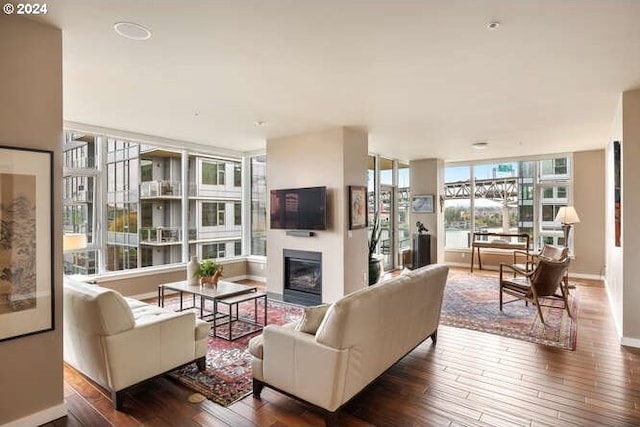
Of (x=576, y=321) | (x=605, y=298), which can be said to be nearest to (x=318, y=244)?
(x=576, y=321)

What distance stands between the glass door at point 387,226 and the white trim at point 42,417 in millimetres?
6458

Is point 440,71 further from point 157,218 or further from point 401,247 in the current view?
point 401,247

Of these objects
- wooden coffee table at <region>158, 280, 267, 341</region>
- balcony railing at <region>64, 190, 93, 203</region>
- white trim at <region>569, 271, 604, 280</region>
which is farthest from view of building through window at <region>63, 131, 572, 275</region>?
wooden coffee table at <region>158, 280, 267, 341</region>

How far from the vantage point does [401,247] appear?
340 inches

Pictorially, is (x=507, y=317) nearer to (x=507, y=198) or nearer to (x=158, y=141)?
(x=507, y=198)

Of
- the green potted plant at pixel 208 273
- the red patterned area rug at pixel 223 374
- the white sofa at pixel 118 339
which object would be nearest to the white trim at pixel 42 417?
the white sofa at pixel 118 339

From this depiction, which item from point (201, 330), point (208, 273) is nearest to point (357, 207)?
point (208, 273)

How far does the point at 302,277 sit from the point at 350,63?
3.63 meters

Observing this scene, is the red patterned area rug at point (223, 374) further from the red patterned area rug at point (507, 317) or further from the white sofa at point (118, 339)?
the red patterned area rug at point (507, 317)

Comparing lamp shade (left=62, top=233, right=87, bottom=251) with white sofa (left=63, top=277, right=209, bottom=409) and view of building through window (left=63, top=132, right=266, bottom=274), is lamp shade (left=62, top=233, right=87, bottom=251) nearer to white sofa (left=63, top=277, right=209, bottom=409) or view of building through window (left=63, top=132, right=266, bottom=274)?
view of building through window (left=63, top=132, right=266, bottom=274)

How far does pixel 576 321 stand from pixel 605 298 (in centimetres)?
173

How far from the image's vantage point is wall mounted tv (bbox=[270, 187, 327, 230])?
520 cm

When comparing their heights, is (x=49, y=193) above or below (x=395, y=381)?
above

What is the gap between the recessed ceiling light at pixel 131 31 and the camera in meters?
2.30
